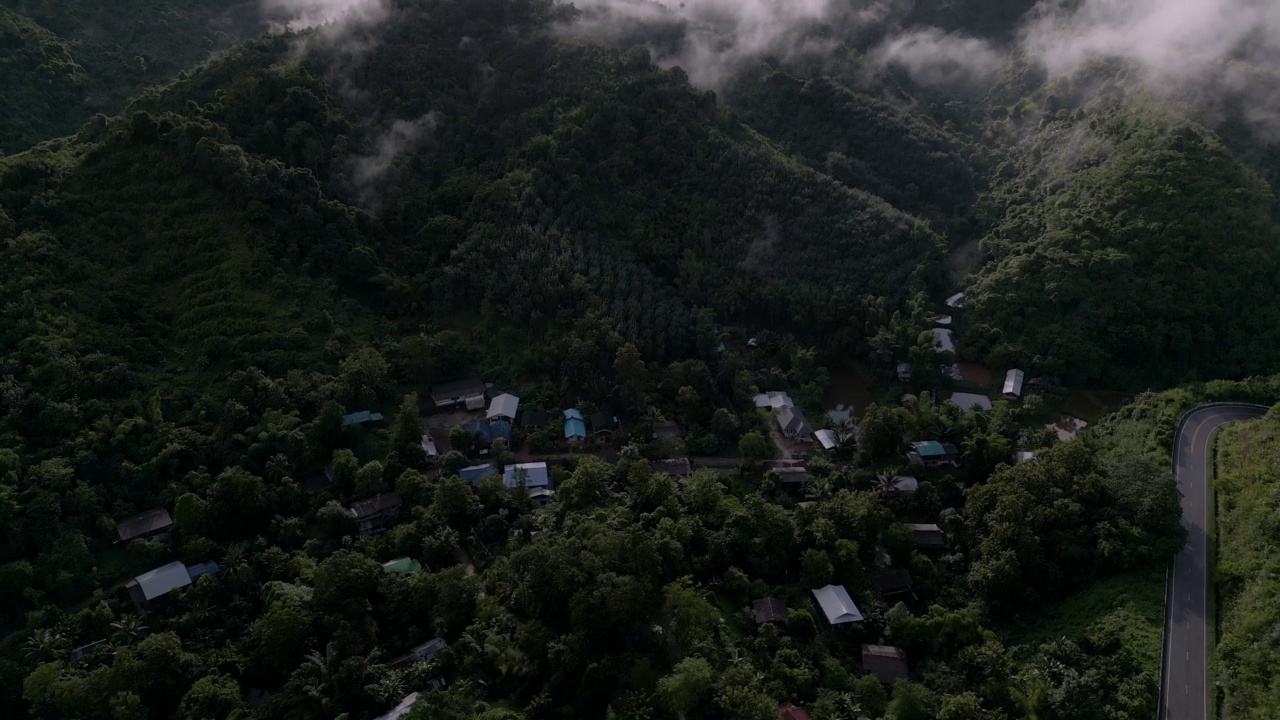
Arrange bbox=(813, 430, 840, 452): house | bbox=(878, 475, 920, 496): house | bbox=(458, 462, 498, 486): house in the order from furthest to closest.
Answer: bbox=(813, 430, 840, 452): house → bbox=(458, 462, 498, 486): house → bbox=(878, 475, 920, 496): house

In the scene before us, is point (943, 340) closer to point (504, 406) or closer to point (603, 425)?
point (603, 425)

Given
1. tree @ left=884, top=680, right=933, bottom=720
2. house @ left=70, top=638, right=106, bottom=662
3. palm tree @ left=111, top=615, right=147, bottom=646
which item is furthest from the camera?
palm tree @ left=111, top=615, right=147, bottom=646

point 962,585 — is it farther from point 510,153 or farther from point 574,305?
point 510,153

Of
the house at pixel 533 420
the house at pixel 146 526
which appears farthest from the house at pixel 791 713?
the house at pixel 146 526

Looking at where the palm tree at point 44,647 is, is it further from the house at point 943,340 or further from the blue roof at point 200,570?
the house at point 943,340

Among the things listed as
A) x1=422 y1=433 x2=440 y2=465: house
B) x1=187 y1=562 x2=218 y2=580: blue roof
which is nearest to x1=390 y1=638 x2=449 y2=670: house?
x1=187 y1=562 x2=218 y2=580: blue roof

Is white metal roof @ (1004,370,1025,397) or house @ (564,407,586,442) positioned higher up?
white metal roof @ (1004,370,1025,397)

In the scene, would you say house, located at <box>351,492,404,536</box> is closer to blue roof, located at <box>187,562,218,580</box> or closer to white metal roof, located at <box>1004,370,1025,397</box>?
blue roof, located at <box>187,562,218,580</box>
